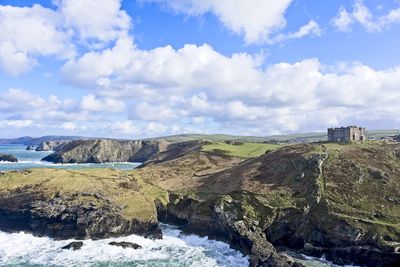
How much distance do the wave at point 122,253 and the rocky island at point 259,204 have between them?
83.9 inches

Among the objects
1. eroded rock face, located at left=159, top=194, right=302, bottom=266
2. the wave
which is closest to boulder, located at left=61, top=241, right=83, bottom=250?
the wave

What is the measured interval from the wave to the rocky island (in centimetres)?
213

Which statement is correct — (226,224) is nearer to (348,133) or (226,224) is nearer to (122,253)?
(122,253)

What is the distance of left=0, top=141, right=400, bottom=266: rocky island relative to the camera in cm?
6220

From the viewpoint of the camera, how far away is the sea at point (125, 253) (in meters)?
58.2

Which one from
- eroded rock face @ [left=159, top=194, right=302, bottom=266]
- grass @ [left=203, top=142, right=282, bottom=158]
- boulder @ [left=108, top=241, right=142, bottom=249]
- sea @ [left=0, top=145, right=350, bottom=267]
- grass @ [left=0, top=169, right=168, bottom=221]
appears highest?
grass @ [left=203, top=142, right=282, bottom=158]

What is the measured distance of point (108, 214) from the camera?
71250mm

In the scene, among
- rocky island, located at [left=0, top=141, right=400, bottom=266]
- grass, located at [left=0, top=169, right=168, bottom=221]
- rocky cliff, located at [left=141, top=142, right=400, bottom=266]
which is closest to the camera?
rocky cliff, located at [left=141, top=142, right=400, bottom=266]

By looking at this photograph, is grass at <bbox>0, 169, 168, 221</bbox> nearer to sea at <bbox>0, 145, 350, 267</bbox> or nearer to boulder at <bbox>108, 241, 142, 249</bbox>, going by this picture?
boulder at <bbox>108, 241, 142, 249</bbox>

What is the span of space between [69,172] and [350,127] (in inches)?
3653

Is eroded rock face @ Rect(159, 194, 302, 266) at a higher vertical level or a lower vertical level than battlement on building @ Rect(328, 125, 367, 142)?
lower

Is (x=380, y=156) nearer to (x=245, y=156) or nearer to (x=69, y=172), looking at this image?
(x=245, y=156)

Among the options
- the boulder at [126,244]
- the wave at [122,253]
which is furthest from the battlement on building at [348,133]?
the boulder at [126,244]

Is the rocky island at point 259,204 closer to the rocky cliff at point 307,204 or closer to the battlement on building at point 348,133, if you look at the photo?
the rocky cliff at point 307,204
